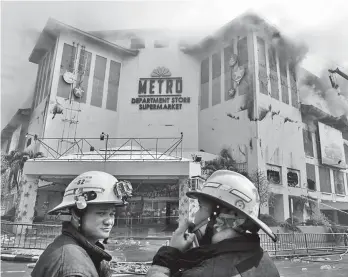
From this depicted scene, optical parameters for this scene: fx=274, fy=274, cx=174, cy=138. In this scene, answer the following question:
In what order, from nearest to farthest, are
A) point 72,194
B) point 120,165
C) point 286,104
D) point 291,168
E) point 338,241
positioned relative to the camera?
point 72,194 → point 120,165 → point 338,241 → point 291,168 → point 286,104

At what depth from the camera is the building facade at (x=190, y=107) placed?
95.6 feet

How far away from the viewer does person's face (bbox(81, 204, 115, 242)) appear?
1922 millimetres

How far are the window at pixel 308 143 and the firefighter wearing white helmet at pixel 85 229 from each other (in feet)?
120

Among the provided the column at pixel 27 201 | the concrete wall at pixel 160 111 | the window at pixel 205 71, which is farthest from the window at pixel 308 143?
the column at pixel 27 201

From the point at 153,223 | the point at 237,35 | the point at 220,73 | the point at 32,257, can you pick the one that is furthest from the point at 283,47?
the point at 32,257

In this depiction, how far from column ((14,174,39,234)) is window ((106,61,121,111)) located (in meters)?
20.2

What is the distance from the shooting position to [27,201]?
50.2 ft

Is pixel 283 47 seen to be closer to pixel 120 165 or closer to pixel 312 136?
pixel 312 136

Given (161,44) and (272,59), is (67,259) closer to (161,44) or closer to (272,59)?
(272,59)

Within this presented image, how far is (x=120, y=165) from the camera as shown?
15.7 meters

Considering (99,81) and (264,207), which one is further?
(99,81)

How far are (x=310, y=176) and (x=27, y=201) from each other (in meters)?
30.5

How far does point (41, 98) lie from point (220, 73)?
22.0 metres

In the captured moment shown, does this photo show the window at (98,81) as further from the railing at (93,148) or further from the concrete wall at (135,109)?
the railing at (93,148)
